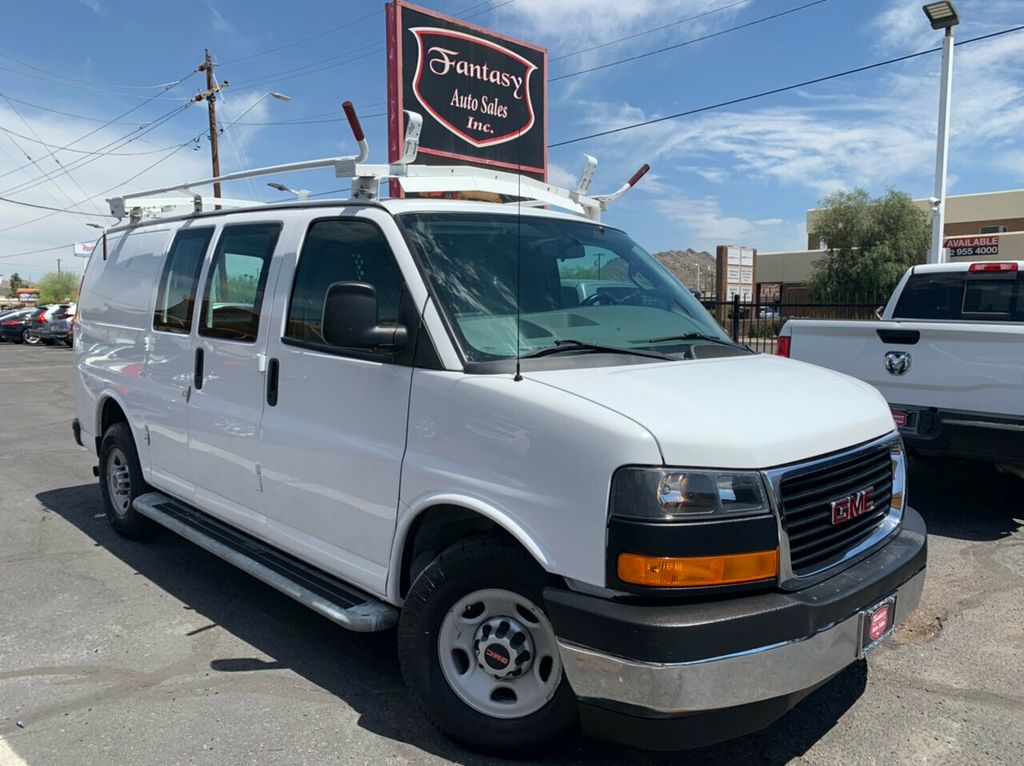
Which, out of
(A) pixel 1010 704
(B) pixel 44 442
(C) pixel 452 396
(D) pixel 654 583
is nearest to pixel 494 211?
(C) pixel 452 396

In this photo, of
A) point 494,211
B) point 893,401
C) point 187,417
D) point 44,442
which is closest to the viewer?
point 494,211

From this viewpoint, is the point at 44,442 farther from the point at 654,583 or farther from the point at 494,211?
the point at 654,583

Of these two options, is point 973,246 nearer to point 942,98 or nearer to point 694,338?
point 942,98

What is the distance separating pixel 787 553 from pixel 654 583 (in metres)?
0.48

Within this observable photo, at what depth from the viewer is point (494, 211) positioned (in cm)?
375

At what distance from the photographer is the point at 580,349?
10.4ft

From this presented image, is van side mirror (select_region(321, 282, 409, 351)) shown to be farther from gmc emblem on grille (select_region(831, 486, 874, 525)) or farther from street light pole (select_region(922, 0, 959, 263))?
street light pole (select_region(922, 0, 959, 263))

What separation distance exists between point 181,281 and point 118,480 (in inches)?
69.6

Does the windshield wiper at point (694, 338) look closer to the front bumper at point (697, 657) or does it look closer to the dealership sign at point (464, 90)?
the front bumper at point (697, 657)

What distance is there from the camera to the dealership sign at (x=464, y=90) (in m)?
11.0

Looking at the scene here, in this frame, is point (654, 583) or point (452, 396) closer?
point (654, 583)

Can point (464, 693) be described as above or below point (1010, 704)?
above

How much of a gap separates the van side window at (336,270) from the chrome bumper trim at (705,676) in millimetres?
1600

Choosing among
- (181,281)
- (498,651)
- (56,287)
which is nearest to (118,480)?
(181,281)
